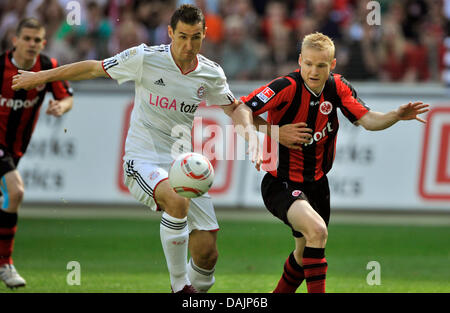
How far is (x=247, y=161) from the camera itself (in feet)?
42.1

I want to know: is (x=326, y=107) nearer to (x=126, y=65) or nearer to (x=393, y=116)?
(x=393, y=116)

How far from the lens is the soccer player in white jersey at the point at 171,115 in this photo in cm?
622

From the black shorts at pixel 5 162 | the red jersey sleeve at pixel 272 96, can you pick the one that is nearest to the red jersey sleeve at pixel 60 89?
the black shorts at pixel 5 162

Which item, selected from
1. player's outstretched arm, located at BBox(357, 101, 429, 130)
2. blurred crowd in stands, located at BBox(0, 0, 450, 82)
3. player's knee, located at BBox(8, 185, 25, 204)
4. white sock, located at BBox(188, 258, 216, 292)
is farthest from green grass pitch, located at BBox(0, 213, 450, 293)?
blurred crowd in stands, located at BBox(0, 0, 450, 82)

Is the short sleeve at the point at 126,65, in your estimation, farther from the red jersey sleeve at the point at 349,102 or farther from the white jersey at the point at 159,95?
the red jersey sleeve at the point at 349,102

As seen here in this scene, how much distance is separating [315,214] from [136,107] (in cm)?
180

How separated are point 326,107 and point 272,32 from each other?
8.10m

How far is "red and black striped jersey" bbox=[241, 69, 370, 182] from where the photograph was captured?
21.4 feet

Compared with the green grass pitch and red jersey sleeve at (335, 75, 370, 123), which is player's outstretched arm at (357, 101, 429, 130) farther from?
the green grass pitch

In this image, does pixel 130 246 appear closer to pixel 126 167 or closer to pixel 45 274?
pixel 45 274

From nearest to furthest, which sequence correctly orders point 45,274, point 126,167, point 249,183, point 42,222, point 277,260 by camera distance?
A: 1. point 126,167
2. point 45,274
3. point 277,260
4. point 42,222
5. point 249,183

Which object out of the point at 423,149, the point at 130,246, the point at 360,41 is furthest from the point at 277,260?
the point at 360,41

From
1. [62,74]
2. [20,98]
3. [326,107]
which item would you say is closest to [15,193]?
[20,98]

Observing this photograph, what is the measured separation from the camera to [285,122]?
21.7ft
